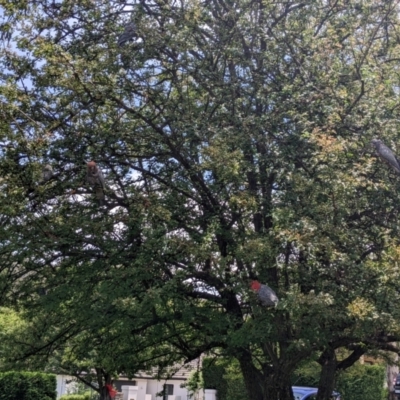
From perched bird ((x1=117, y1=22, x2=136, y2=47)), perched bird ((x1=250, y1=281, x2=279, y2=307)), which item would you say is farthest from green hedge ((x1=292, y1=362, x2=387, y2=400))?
perched bird ((x1=117, y1=22, x2=136, y2=47))

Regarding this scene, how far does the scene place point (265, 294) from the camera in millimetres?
7879

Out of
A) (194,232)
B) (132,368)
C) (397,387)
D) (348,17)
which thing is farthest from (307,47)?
(397,387)

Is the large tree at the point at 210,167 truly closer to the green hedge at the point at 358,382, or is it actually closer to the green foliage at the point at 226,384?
the green foliage at the point at 226,384

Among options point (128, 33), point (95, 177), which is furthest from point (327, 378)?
point (128, 33)

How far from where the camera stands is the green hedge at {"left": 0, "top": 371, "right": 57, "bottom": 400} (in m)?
22.0

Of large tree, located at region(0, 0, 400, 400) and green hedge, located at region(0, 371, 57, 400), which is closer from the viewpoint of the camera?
large tree, located at region(0, 0, 400, 400)

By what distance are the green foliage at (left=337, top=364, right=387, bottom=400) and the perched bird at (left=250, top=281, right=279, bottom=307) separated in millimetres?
12035

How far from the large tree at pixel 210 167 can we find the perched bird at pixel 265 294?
0.20 m

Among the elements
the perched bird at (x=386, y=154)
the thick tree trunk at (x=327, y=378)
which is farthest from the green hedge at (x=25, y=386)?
the perched bird at (x=386, y=154)

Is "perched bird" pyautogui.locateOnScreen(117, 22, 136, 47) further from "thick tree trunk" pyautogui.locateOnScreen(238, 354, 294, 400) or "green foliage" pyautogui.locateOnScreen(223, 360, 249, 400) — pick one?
"green foliage" pyautogui.locateOnScreen(223, 360, 249, 400)

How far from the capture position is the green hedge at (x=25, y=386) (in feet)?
72.1

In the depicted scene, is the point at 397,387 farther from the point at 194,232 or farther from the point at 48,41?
the point at 48,41

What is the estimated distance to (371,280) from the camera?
761 centimetres

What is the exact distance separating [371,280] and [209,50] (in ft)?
15.8
